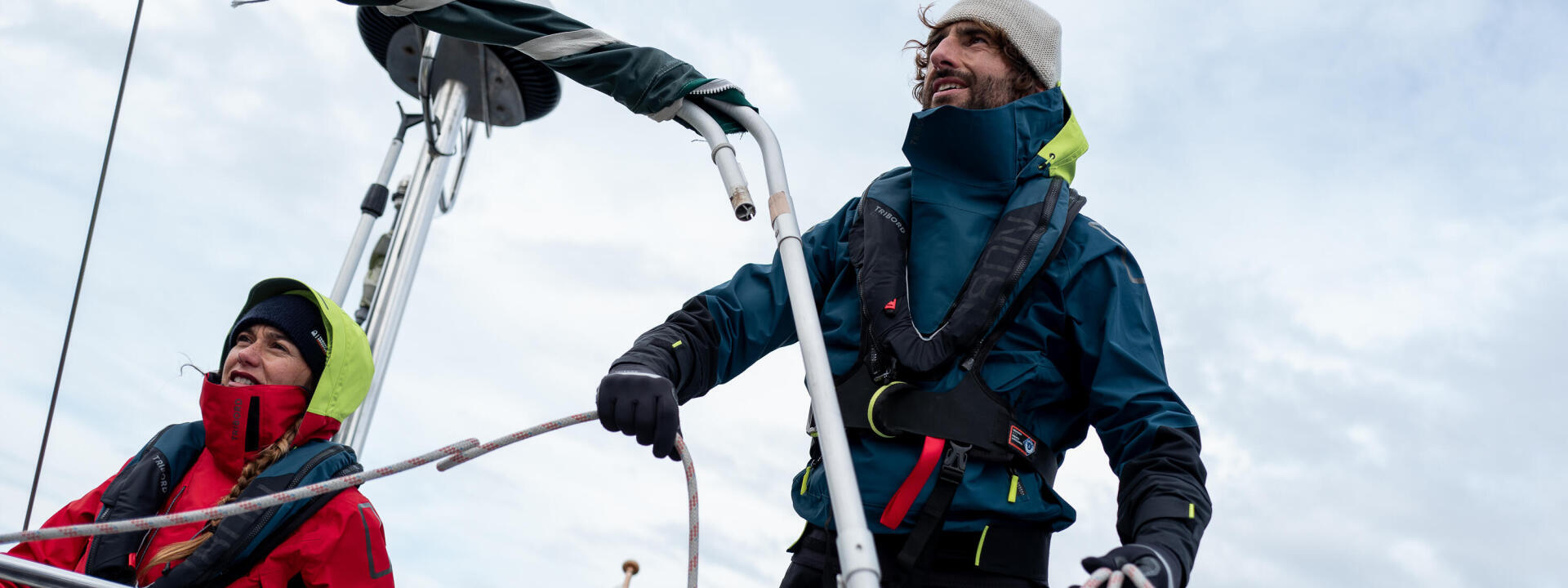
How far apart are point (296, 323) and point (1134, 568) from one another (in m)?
2.13

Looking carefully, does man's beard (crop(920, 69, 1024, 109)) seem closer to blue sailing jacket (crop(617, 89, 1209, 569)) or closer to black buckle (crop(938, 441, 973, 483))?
blue sailing jacket (crop(617, 89, 1209, 569))

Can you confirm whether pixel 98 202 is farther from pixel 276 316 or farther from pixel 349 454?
pixel 349 454

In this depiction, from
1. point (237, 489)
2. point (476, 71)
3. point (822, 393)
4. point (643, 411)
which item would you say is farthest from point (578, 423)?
point (476, 71)

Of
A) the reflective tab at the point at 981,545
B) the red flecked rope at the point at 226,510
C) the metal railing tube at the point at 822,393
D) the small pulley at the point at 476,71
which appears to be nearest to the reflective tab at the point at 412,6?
the metal railing tube at the point at 822,393

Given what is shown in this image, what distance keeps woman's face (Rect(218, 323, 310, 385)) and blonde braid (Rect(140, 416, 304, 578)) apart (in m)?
0.12

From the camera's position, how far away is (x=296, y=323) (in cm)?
288

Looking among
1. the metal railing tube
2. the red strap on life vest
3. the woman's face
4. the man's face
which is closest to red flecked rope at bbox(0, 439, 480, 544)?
the metal railing tube

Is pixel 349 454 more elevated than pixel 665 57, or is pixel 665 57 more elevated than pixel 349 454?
pixel 665 57

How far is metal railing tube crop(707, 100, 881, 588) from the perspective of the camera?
1.49 metres

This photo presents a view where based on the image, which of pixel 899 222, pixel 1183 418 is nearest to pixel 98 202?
pixel 899 222

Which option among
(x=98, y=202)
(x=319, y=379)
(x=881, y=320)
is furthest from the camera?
(x=98, y=202)

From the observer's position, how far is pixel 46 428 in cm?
289

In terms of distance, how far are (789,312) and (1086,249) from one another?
62 centimetres

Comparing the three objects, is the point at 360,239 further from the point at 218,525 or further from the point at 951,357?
the point at 951,357
